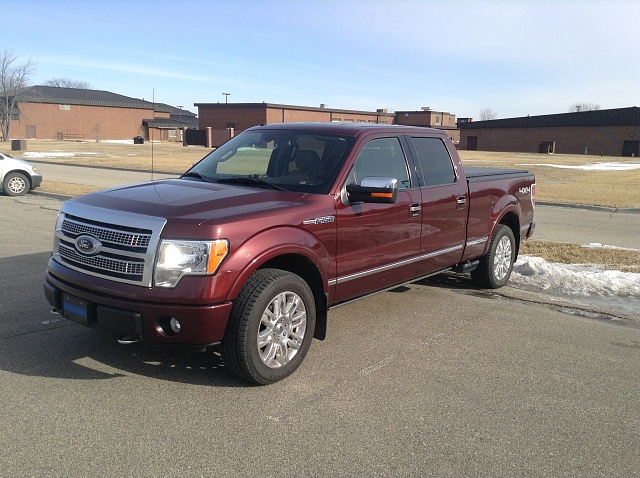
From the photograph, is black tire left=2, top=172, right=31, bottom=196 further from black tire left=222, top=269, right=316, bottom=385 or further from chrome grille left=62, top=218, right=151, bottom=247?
black tire left=222, top=269, right=316, bottom=385

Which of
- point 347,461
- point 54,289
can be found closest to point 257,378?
point 347,461

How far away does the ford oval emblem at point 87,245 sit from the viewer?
406 cm

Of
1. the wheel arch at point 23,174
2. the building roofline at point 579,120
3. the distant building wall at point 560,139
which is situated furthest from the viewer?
the distant building wall at point 560,139

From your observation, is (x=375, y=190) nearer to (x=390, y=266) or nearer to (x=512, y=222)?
(x=390, y=266)

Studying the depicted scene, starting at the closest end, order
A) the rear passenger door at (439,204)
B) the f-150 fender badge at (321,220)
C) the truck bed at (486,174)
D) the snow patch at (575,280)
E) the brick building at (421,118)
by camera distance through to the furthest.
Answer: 1. the f-150 fender badge at (321,220)
2. the rear passenger door at (439,204)
3. the truck bed at (486,174)
4. the snow patch at (575,280)
5. the brick building at (421,118)

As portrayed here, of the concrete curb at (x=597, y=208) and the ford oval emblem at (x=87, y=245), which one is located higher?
the ford oval emblem at (x=87, y=245)

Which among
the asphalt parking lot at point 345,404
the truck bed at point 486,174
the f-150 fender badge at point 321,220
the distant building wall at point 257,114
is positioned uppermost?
the distant building wall at point 257,114

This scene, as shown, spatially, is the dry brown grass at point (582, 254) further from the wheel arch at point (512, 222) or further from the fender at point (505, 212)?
the fender at point (505, 212)

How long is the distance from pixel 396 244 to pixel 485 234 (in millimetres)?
1909

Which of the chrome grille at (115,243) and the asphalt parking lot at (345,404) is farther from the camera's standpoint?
the chrome grille at (115,243)

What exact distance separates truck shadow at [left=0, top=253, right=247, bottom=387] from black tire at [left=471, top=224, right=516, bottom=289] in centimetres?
369

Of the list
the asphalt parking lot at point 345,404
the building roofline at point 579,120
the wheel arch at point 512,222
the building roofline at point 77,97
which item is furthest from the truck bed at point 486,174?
the building roofline at point 77,97

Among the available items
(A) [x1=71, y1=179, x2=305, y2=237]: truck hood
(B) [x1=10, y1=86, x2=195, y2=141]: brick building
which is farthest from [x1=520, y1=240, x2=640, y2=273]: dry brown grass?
(B) [x1=10, y1=86, x2=195, y2=141]: brick building

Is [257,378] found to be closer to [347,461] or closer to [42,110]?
[347,461]
